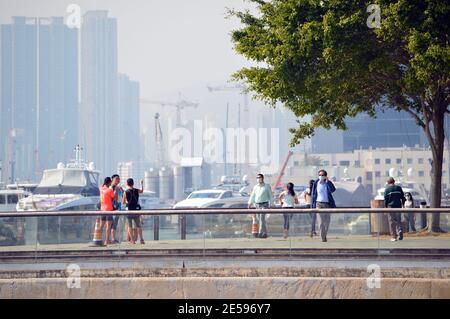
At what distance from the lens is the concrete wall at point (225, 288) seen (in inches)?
839

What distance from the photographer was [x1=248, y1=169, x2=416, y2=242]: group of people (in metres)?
23.3

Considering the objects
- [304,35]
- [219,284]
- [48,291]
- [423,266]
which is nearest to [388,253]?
[423,266]

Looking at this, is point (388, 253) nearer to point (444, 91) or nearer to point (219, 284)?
point (219, 284)

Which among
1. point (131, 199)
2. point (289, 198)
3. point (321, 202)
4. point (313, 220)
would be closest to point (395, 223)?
point (313, 220)

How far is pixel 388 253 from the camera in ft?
74.5

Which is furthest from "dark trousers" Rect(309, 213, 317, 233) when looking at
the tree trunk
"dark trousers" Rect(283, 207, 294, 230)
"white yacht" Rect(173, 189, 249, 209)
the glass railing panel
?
"white yacht" Rect(173, 189, 249, 209)

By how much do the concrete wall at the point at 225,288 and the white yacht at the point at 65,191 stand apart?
4779cm

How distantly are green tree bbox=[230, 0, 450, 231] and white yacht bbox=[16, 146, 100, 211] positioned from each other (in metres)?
36.5
